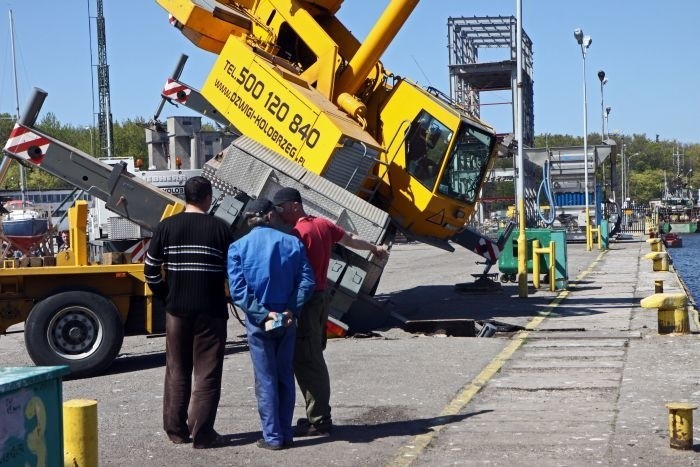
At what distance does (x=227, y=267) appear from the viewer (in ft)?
25.6

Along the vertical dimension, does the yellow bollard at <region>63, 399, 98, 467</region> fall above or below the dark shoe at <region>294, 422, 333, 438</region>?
above

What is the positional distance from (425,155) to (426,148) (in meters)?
0.11

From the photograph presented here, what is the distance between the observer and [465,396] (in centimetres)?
959

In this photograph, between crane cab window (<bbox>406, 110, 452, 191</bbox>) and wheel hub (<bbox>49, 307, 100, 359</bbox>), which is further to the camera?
crane cab window (<bbox>406, 110, 452, 191</bbox>)

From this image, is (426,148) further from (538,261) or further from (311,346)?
(311,346)

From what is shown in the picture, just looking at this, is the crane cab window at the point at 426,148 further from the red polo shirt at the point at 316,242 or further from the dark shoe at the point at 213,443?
the dark shoe at the point at 213,443

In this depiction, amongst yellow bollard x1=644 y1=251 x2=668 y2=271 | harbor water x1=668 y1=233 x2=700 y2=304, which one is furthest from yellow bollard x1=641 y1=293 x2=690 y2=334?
harbor water x1=668 y1=233 x2=700 y2=304

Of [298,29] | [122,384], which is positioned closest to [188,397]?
[122,384]

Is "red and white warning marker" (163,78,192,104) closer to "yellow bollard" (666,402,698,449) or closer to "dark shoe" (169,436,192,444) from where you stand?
"dark shoe" (169,436,192,444)

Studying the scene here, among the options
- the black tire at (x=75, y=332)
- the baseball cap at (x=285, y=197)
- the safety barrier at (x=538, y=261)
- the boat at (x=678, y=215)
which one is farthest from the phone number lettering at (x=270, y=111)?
the boat at (x=678, y=215)

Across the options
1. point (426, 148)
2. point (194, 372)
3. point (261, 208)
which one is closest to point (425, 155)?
point (426, 148)

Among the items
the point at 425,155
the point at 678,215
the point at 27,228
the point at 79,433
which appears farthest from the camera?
the point at 678,215

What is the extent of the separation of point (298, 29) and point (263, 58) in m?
1.46

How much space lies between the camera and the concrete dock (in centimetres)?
752
